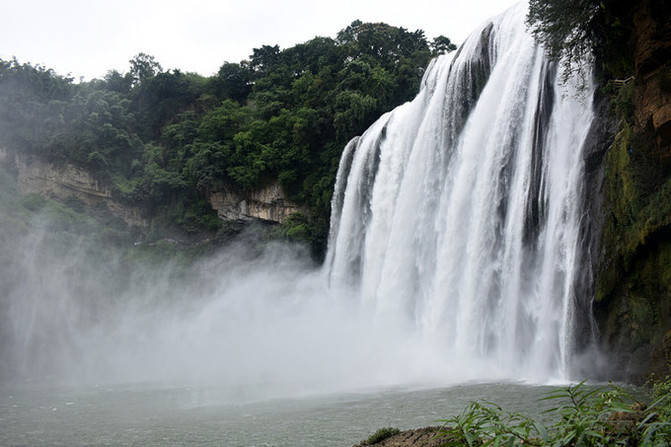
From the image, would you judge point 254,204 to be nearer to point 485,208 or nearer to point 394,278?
point 394,278

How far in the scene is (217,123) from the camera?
3400cm

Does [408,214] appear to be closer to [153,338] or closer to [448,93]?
[448,93]

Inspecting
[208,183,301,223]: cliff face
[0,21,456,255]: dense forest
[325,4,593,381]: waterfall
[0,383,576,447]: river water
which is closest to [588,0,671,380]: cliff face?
[325,4,593,381]: waterfall

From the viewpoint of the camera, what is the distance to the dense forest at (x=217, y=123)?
2934 cm

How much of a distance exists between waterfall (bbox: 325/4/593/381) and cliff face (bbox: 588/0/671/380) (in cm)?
88

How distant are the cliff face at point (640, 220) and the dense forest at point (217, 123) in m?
19.4

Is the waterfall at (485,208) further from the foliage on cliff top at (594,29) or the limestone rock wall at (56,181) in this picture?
the limestone rock wall at (56,181)

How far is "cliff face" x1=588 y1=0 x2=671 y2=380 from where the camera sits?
25.9 ft

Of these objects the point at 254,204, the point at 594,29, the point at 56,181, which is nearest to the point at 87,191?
the point at 56,181

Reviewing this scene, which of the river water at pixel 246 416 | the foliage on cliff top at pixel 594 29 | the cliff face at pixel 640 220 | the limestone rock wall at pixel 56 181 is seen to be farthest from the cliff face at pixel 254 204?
the cliff face at pixel 640 220

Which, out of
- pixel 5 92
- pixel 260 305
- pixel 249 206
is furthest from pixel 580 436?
pixel 5 92

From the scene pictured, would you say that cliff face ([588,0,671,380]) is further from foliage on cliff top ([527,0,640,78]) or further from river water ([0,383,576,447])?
river water ([0,383,576,447])

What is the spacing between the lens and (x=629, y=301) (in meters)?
8.78

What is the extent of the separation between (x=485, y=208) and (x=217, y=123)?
80.6 ft
